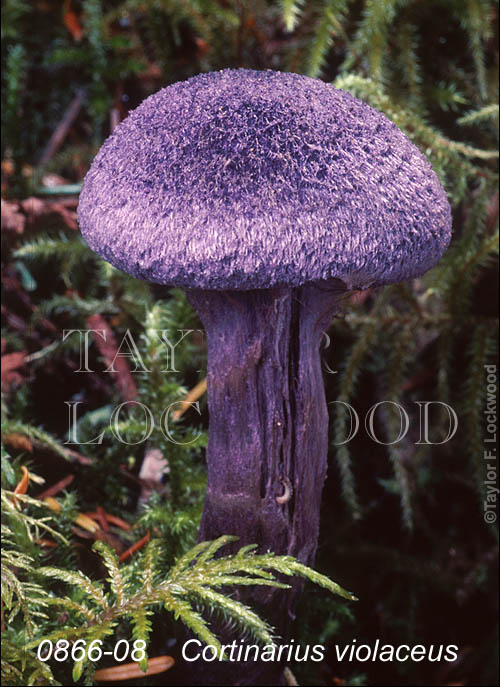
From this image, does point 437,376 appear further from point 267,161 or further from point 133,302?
point 267,161

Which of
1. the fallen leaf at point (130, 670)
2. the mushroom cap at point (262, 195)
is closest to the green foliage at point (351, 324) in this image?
the fallen leaf at point (130, 670)

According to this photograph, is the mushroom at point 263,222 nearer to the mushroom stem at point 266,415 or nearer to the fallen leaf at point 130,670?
the mushroom stem at point 266,415

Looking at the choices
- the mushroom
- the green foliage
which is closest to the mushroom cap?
the mushroom

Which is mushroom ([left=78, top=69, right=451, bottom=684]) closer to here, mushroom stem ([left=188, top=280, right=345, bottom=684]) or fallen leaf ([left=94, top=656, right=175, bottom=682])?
mushroom stem ([left=188, top=280, right=345, bottom=684])

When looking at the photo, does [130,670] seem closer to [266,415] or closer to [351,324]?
[266,415]

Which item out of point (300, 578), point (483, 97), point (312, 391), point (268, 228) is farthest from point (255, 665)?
point (483, 97)

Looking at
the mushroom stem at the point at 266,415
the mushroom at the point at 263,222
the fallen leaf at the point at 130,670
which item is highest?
the mushroom at the point at 263,222

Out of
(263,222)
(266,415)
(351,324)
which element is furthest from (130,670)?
(351,324)
